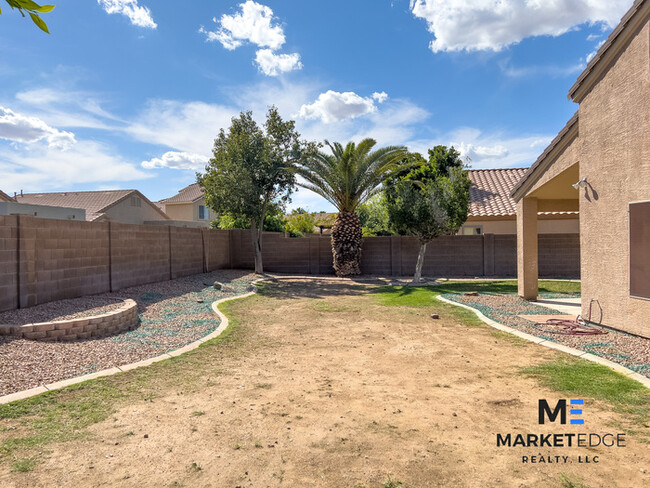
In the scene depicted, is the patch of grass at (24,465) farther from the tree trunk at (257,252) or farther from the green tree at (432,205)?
the tree trunk at (257,252)

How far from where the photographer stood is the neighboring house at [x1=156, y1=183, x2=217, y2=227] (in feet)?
132

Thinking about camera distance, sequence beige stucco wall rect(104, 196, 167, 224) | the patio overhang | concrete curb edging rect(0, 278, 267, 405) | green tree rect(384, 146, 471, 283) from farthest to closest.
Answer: beige stucco wall rect(104, 196, 167, 224), green tree rect(384, 146, 471, 283), the patio overhang, concrete curb edging rect(0, 278, 267, 405)

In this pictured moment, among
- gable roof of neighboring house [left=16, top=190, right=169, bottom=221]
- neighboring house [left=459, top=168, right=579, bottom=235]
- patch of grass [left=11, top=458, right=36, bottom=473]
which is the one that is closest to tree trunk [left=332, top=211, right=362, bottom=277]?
neighboring house [left=459, top=168, right=579, bottom=235]

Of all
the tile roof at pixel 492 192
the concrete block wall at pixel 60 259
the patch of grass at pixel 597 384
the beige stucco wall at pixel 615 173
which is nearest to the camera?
the patch of grass at pixel 597 384

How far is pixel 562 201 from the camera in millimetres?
12992

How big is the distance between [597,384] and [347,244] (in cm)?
1487

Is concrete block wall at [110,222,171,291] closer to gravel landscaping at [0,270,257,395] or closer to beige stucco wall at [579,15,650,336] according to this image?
gravel landscaping at [0,270,257,395]

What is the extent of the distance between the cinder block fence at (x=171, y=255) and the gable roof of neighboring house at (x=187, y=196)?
20194 millimetres

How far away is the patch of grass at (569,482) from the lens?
3.05 meters

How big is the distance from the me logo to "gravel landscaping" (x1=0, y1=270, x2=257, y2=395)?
5.53 m

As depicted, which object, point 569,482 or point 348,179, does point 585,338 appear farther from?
point 348,179

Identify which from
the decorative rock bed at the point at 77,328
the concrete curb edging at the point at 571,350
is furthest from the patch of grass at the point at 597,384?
the decorative rock bed at the point at 77,328

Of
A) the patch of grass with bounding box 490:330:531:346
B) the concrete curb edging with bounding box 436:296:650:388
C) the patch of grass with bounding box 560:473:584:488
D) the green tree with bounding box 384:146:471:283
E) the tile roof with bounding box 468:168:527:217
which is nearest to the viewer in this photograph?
the patch of grass with bounding box 560:473:584:488

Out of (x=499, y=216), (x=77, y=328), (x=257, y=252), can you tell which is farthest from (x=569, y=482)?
(x=499, y=216)
